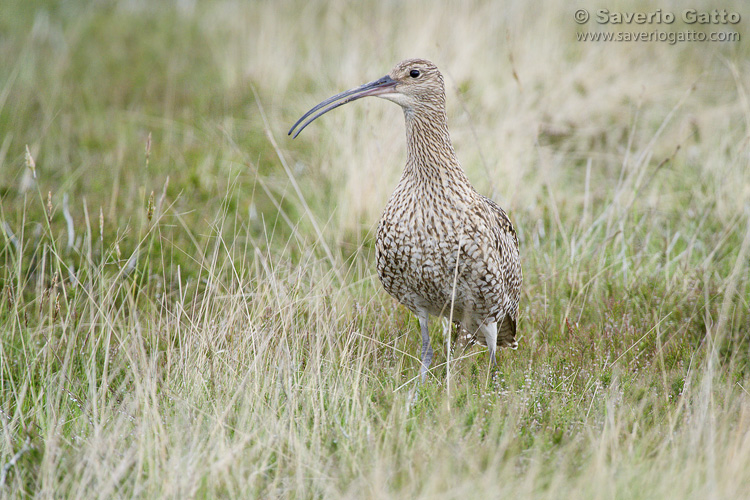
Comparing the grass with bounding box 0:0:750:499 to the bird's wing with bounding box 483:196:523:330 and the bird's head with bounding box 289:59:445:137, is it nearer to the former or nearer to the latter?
the bird's wing with bounding box 483:196:523:330

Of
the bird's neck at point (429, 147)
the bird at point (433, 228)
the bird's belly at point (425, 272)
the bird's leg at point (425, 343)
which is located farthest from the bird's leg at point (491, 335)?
the bird's neck at point (429, 147)

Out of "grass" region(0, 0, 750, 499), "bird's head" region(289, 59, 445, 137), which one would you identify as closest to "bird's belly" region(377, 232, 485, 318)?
"grass" region(0, 0, 750, 499)

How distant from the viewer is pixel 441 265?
13.5 feet

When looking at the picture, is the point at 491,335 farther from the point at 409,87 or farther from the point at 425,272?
the point at 409,87

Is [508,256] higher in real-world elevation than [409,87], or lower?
lower

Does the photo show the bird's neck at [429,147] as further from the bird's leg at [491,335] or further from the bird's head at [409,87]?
the bird's leg at [491,335]

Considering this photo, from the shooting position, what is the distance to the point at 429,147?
427cm

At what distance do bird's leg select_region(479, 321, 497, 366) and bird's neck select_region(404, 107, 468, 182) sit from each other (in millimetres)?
846

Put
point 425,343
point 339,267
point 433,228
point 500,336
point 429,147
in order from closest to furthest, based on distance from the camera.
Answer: point 433,228, point 429,147, point 425,343, point 500,336, point 339,267

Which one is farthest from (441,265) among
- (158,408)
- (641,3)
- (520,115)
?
(641,3)

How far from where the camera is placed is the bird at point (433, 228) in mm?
4113

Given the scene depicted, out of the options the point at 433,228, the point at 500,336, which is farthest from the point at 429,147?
the point at 500,336

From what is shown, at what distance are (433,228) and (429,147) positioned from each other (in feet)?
1.47

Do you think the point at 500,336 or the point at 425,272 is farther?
the point at 500,336
